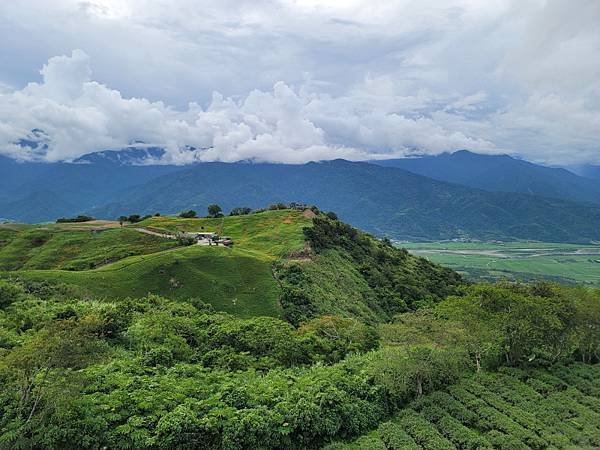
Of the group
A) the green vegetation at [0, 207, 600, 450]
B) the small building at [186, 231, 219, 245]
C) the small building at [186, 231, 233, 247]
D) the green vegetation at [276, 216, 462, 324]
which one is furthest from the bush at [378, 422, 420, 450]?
the small building at [186, 231, 219, 245]

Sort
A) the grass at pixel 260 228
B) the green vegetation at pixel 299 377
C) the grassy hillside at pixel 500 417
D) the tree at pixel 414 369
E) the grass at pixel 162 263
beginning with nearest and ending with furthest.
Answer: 1. the green vegetation at pixel 299 377
2. the grassy hillside at pixel 500 417
3. the tree at pixel 414 369
4. the grass at pixel 162 263
5. the grass at pixel 260 228

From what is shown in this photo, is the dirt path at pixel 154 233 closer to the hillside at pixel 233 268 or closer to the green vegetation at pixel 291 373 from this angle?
the hillside at pixel 233 268

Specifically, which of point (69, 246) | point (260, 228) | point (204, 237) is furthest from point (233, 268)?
point (69, 246)

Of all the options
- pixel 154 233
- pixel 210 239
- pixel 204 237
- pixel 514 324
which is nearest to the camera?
pixel 514 324

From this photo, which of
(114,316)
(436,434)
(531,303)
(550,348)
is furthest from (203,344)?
(550,348)

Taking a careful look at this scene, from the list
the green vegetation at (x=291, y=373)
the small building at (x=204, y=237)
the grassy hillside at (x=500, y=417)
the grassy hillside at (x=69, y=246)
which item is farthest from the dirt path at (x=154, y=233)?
the grassy hillside at (x=500, y=417)

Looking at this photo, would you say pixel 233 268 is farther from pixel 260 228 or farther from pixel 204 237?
pixel 260 228
